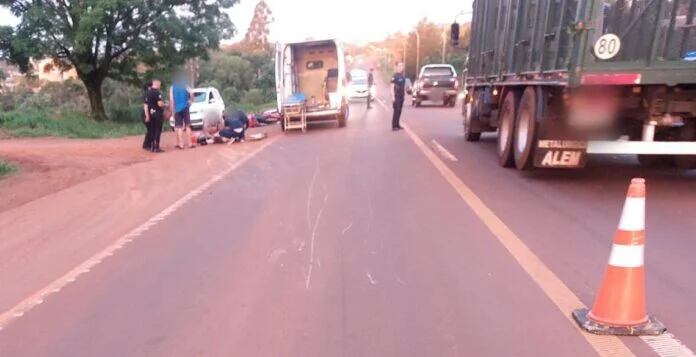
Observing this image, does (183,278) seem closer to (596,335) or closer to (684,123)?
(596,335)

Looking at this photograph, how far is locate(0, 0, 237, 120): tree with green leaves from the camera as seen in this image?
72.5 feet

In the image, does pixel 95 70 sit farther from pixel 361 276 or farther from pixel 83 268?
pixel 361 276

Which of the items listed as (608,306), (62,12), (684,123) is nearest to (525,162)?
(684,123)

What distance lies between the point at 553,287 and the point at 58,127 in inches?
825

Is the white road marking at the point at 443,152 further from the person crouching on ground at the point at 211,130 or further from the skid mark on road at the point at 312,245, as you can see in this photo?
the person crouching on ground at the point at 211,130

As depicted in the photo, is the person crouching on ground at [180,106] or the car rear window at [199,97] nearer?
the person crouching on ground at [180,106]

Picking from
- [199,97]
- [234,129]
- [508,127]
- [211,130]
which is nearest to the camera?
[508,127]

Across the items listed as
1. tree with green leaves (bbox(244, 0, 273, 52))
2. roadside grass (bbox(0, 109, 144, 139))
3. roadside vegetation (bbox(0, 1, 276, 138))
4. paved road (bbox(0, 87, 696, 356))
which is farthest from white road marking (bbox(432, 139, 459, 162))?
tree with green leaves (bbox(244, 0, 273, 52))

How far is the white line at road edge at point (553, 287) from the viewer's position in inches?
150

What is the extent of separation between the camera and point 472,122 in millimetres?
14938

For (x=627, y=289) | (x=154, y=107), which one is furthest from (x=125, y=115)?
(x=627, y=289)

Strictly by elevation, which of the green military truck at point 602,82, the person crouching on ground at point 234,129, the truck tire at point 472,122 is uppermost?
the green military truck at point 602,82

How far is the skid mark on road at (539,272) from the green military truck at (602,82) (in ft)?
4.90

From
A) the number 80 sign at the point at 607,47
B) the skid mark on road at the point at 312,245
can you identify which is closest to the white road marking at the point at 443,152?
the skid mark on road at the point at 312,245
